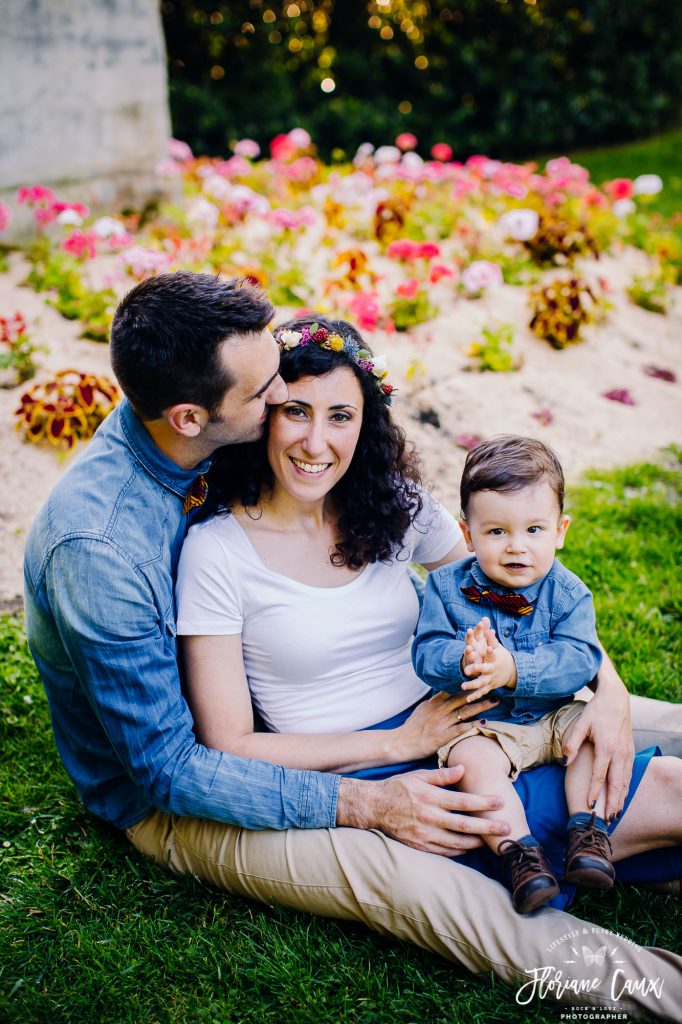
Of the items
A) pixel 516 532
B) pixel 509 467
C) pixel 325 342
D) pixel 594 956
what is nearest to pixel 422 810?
pixel 594 956

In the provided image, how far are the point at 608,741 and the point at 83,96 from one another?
17.2ft

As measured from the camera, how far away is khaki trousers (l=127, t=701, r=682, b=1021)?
6.74 ft

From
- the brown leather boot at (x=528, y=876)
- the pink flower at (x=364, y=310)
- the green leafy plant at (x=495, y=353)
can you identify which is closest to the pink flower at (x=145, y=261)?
the pink flower at (x=364, y=310)

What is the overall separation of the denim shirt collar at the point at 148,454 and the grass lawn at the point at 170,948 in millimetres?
1101

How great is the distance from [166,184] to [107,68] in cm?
86

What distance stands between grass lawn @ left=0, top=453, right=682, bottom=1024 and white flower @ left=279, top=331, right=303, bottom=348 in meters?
1.48

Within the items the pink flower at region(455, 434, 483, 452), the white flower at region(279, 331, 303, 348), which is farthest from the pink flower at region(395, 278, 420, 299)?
the white flower at region(279, 331, 303, 348)

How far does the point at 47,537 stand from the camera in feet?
6.93

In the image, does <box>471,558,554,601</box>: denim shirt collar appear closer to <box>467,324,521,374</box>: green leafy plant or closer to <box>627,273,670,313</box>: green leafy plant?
<box>467,324,521,374</box>: green leafy plant

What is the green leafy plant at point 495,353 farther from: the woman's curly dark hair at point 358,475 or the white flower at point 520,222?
the woman's curly dark hair at point 358,475

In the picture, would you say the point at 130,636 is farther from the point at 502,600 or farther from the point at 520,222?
the point at 520,222

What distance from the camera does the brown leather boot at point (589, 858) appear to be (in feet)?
6.90

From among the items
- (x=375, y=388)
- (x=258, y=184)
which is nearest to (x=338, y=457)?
(x=375, y=388)

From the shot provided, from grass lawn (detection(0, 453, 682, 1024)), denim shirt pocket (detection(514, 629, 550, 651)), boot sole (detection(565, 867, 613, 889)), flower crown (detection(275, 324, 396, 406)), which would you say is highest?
flower crown (detection(275, 324, 396, 406))
